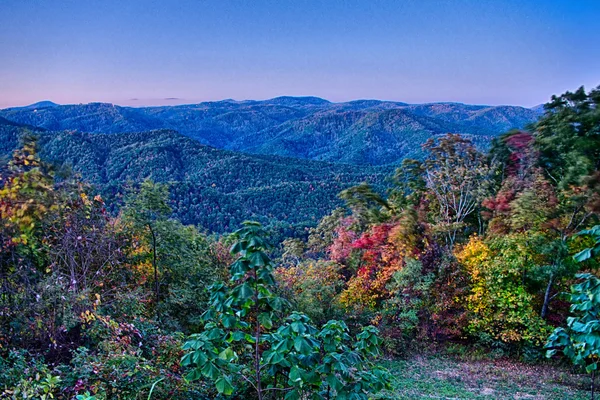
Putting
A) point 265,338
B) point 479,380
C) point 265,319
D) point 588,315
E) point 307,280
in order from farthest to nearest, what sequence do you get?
point 307,280 < point 479,380 < point 588,315 < point 265,338 < point 265,319

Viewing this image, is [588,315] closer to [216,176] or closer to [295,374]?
[295,374]

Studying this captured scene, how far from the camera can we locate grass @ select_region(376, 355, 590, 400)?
11578mm

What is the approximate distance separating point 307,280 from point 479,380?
7.16m

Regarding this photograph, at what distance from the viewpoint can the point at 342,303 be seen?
56.0ft

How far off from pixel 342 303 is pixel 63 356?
12763mm

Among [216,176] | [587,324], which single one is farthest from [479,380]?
[216,176]

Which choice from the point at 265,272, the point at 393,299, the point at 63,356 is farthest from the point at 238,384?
the point at 393,299

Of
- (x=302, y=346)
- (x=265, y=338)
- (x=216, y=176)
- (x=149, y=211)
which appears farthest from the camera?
(x=216, y=176)

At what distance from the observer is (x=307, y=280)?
16109 millimetres

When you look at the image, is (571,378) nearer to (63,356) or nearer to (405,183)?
(405,183)

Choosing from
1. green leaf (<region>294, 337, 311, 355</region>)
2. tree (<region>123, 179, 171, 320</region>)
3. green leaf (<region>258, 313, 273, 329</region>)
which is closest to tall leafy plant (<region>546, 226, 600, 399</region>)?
green leaf (<region>294, 337, 311, 355</region>)

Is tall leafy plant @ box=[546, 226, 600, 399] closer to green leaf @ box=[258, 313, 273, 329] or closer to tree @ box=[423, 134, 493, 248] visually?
green leaf @ box=[258, 313, 273, 329]

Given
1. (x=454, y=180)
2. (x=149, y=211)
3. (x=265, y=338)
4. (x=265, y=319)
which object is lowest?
(x=265, y=338)

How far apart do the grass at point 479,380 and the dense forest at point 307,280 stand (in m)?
1.04
